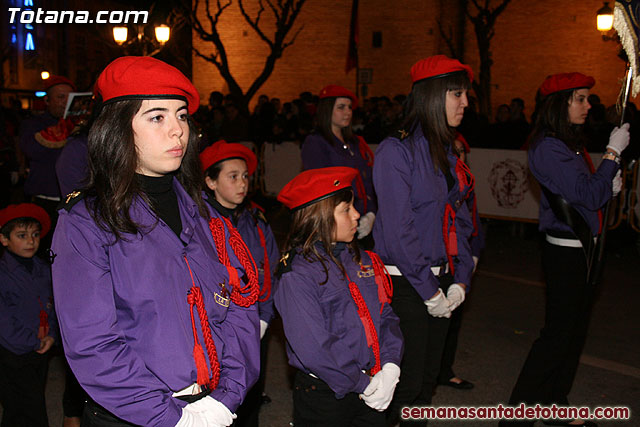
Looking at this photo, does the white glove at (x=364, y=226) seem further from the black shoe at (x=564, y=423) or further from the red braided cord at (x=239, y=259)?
the red braided cord at (x=239, y=259)

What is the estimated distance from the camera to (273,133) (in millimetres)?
13180

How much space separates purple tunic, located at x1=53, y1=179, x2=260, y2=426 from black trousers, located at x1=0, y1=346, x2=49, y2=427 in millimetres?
2216

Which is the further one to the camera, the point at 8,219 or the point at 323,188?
the point at 8,219

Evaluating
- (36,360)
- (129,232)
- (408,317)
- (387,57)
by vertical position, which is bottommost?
(36,360)

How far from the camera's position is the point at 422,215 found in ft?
11.1

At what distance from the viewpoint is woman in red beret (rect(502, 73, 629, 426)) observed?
384 centimetres

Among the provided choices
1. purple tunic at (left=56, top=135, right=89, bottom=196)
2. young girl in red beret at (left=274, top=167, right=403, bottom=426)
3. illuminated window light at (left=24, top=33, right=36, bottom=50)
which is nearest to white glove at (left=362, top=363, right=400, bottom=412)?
young girl in red beret at (left=274, top=167, right=403, bottom=426)

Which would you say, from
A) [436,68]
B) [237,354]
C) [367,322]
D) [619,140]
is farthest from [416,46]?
[237,354]

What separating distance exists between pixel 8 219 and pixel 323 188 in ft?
7.85

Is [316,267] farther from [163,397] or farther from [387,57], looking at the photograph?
[387,57]

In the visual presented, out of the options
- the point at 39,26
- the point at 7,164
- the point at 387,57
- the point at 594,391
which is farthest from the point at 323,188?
the point at 39,26

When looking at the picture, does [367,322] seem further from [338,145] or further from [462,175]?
[338,145]

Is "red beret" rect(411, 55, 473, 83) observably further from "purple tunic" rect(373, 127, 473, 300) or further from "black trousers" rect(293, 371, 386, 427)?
"black trousers" rect(293, 371, 386, 427)

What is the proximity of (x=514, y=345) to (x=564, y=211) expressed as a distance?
7.17 feet
